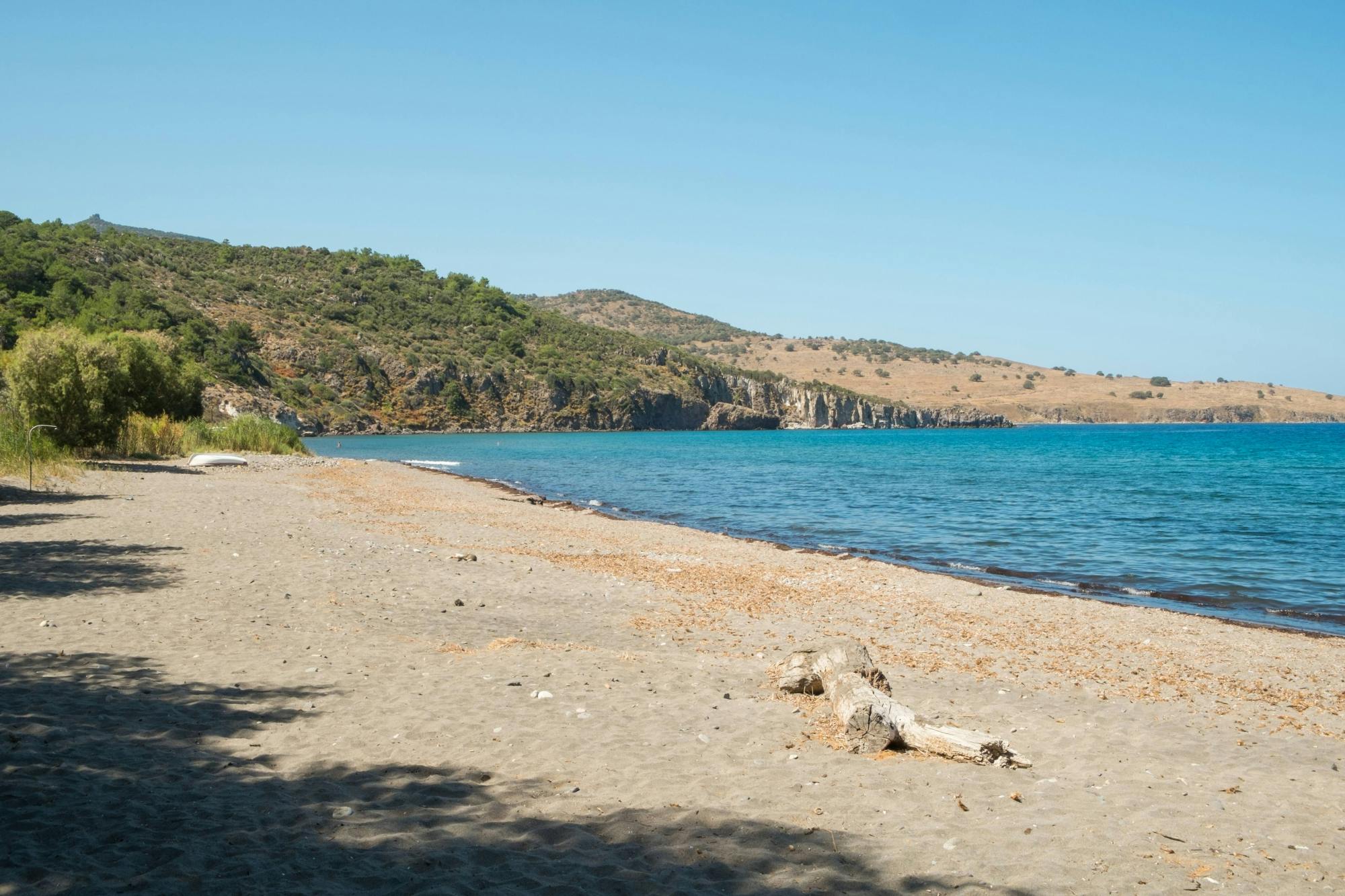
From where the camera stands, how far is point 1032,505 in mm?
34031

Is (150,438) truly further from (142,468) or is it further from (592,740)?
(592,740)

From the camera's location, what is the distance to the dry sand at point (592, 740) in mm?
4676

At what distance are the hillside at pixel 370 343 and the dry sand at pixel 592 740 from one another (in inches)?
2050

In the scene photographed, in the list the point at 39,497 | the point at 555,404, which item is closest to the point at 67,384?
the point at 39,497

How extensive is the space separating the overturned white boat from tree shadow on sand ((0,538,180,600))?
19.6 m

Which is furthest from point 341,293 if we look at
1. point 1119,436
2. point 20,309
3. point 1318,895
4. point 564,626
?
point 1318,895

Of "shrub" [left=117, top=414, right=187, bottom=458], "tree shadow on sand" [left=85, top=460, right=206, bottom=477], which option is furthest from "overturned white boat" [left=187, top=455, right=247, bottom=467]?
"shrub" [left=117, top=414, right=187, bottom=458]

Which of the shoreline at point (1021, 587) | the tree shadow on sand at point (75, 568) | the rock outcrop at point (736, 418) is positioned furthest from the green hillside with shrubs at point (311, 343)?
the shoreline at point (1021, 587)

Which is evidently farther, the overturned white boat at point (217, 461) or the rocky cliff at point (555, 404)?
the rocky cliff at point (555, 404)

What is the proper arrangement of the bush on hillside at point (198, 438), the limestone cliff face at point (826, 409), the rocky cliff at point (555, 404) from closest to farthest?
1. the bush on hillside at point (198, 438)
2. the rocky cliff at point (555, 404)
3. the limestone cliff face at point (826, 409)

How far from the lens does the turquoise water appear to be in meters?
19.0

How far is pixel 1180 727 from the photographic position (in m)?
8.22

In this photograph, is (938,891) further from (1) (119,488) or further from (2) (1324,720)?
(1) (119,488)

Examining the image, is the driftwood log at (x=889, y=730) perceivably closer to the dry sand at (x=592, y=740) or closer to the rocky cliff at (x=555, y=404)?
the dry sand at (x=592, y=740)
